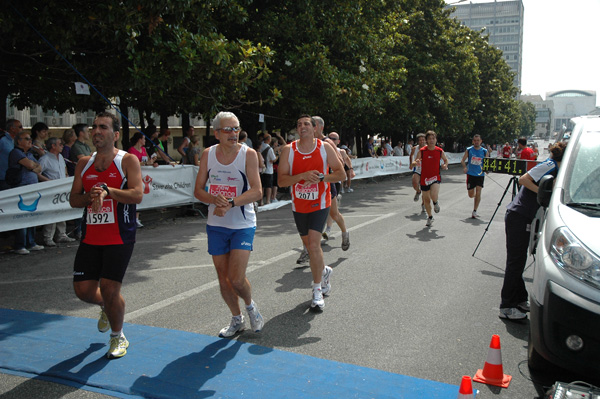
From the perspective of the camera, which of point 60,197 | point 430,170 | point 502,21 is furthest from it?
point 502,21

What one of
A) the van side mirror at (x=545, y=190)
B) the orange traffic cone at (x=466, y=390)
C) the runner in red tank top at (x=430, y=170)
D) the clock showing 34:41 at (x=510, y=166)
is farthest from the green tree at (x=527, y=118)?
the orange traffic cone at (x=466, y=390)

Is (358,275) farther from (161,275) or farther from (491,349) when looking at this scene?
(491,349)

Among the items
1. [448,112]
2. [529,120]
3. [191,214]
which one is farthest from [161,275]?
[529,120]

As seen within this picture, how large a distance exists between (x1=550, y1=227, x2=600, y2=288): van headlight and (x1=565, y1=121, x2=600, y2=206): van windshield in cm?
57

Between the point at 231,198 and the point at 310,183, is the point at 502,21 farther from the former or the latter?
the point at 231,198

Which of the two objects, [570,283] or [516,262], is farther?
[516,262]

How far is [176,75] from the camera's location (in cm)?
1171

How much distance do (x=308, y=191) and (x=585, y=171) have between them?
2.56 m

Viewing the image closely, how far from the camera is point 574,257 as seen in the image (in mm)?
3744

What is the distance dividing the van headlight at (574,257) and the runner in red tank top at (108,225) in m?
3.09

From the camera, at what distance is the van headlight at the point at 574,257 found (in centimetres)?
360

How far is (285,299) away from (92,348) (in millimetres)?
2209

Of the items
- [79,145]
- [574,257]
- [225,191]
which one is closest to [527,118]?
[79,145]

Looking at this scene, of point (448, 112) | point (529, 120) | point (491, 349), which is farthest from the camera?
point (529, 120)
